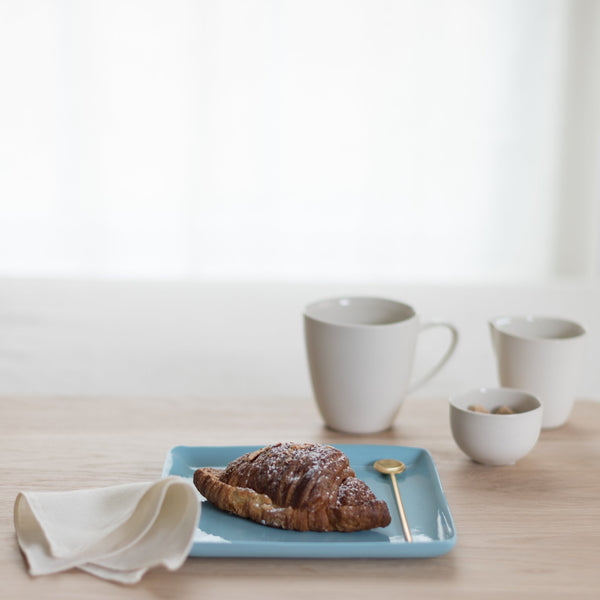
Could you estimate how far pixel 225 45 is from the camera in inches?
124

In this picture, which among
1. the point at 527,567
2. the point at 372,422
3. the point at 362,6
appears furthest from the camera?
the point at 362,6

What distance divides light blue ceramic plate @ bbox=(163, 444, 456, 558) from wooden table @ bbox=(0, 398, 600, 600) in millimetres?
11

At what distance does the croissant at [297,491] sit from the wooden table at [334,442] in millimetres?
40

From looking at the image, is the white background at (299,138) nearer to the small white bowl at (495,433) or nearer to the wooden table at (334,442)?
the wooden table at (334,442)

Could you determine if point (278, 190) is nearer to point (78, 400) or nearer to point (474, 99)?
point (474, 99)

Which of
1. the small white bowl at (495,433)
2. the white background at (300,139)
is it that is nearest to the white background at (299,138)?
the white background at (300,139)

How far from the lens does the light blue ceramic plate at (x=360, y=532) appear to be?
60cm

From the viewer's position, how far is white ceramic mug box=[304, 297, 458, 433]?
0.88 m

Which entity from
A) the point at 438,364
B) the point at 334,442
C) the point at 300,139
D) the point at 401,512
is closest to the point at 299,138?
the point at 300,139

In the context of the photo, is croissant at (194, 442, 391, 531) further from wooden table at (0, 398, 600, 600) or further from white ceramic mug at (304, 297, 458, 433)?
white ceramic mug at (304, 297, 458, 433)

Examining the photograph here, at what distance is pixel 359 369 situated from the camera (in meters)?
0.89

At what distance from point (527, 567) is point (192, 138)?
111 inches

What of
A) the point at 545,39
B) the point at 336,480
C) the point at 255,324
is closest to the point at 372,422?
the point at 336,480

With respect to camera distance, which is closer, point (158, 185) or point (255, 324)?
point (255, 324)
